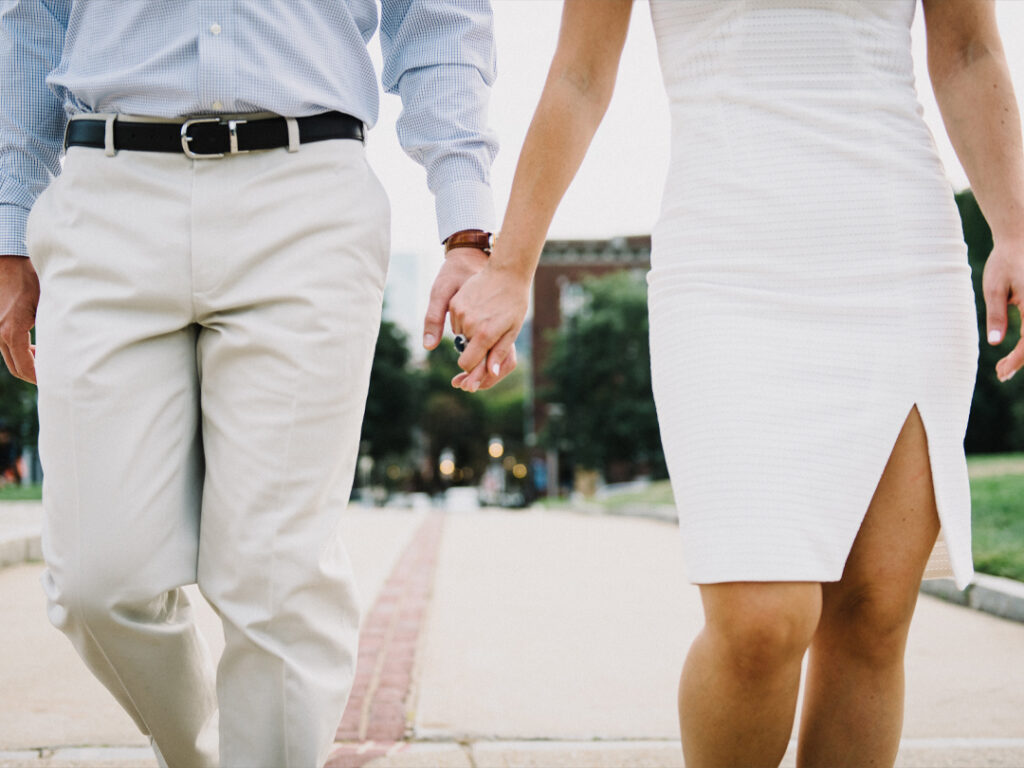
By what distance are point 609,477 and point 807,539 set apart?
148ft

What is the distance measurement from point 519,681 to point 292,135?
2472mm

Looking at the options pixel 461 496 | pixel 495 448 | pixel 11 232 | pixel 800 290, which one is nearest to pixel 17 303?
pixel 11 232

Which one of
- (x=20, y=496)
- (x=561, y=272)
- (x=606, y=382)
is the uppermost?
(x=561, y=272)

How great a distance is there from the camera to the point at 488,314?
202cm

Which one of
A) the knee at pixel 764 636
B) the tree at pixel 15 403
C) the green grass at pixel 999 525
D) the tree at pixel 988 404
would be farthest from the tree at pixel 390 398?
the knee at pixel 764 636

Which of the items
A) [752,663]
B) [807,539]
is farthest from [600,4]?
[752,663]

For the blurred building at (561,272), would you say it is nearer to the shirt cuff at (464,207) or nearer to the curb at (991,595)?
the curb at (991,595)

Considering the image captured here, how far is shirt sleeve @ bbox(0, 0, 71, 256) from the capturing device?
2170mm

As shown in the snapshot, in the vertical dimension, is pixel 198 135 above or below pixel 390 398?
above

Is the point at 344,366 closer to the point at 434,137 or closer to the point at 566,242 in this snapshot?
the point at 434,137

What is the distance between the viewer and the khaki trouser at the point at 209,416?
1.83 meters

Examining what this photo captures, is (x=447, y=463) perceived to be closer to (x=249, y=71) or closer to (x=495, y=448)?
(x=495, y=448)

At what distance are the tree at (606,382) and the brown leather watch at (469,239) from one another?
37.0m

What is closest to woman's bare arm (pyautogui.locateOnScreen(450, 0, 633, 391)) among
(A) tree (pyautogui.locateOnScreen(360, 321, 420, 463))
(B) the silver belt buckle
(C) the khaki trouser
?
(C) the khaki trouser
